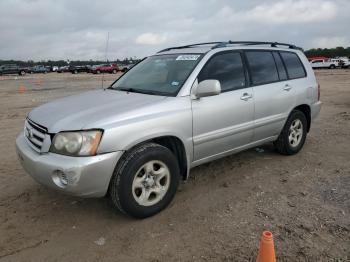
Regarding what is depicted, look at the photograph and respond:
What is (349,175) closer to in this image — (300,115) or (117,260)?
(300,115)

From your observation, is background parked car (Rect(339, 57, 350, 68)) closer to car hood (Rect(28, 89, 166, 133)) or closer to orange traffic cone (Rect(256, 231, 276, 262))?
car hood (Rect(28, 89, 166, 133))

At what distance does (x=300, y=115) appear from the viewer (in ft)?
18.7

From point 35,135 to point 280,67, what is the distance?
11.8ft

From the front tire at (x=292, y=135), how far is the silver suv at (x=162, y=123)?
2 centimetres

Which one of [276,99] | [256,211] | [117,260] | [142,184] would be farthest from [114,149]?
[276,99]

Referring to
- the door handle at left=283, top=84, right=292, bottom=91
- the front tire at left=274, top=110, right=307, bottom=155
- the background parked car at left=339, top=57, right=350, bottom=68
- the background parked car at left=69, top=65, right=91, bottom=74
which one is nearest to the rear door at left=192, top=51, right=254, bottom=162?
the door handle at left=283, top=84, right=292, bottom=91

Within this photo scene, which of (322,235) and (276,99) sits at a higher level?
(276,99)

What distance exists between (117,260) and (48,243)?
2.48 ft

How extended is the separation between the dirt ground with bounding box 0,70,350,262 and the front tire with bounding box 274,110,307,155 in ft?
1.06

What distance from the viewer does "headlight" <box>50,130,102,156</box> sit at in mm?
3303

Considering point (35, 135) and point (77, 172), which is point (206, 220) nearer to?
point (77, 172)

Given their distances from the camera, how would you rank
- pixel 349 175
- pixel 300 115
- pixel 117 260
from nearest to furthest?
pixel 117 260 < pixel 349 175 < pixel 300 115

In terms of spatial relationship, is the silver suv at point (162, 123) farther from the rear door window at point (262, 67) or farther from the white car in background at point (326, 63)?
the white car in background at point (326, 63)

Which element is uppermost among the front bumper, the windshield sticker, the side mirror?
the windshield sticker
